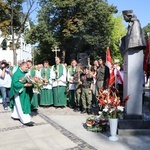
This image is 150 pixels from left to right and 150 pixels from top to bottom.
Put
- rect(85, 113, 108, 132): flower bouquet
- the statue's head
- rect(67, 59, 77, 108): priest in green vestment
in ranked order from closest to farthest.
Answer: the statue's head
rect(85, 113, 108, 132): flower bouquet
rect(67, 59, 77, 108): priest in green vestment

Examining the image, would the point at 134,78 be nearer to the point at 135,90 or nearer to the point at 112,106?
the point at 135,90

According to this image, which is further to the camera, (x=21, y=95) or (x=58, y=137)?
(x=21, y=95)

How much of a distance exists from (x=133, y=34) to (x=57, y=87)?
4835mm

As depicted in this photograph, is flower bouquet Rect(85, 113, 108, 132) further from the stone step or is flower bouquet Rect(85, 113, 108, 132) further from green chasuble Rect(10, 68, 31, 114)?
green chasuble Rect(10, 68, 31, 114)

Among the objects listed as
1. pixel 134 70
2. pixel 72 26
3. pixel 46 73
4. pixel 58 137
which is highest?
pixel 72 26

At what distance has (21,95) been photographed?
7.77 metres

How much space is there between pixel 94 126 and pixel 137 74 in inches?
66.9

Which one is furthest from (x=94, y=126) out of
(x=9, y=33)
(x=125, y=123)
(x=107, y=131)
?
(x=9, y=33)

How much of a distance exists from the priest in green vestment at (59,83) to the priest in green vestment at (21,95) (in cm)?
275

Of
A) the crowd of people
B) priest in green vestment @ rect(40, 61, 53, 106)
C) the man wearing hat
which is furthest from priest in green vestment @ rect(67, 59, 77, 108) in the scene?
the man wearing hat

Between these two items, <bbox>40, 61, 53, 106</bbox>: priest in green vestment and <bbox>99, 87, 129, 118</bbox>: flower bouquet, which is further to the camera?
<bbox>40, 61, 53, 106</bbox>: priest in green vestment

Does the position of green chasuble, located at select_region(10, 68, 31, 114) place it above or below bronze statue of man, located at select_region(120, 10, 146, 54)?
below

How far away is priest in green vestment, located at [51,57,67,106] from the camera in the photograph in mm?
10477

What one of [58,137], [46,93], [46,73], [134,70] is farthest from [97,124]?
[46,73]
